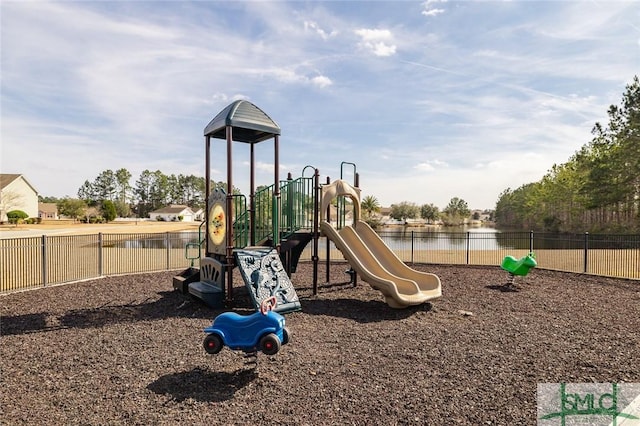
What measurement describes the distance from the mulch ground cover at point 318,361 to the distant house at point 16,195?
58.8 m

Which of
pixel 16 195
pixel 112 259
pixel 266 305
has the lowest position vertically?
pixel 112 259

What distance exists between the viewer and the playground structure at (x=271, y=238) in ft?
25.9

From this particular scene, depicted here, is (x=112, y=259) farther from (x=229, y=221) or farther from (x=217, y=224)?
(x=229, y=221)

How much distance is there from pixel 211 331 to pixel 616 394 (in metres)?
4.64

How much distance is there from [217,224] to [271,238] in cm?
129

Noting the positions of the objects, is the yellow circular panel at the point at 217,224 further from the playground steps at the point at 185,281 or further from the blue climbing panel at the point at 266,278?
the playground steps at the point at 185,281

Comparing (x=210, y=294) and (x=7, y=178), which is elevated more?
(x=7, y=178)

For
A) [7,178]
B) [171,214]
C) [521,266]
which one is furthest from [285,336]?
[171,214]

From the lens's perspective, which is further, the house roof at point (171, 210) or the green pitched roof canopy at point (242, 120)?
the house roof at point (171, 210)

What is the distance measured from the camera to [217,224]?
8898mm

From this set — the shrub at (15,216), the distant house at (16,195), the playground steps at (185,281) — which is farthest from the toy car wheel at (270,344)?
the distant house at (16,195)

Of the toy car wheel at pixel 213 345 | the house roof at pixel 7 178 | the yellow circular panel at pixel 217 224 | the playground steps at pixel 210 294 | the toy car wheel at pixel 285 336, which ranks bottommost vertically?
the playground steps at pixel 210 294

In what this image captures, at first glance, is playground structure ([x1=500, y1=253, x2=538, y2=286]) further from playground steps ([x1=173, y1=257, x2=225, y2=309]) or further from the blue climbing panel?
playground steps ([x1=173, y1=257, x2=225, y2=309])

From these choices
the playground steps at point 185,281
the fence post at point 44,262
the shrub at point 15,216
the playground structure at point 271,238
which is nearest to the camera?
the playground structure at point 271,238
